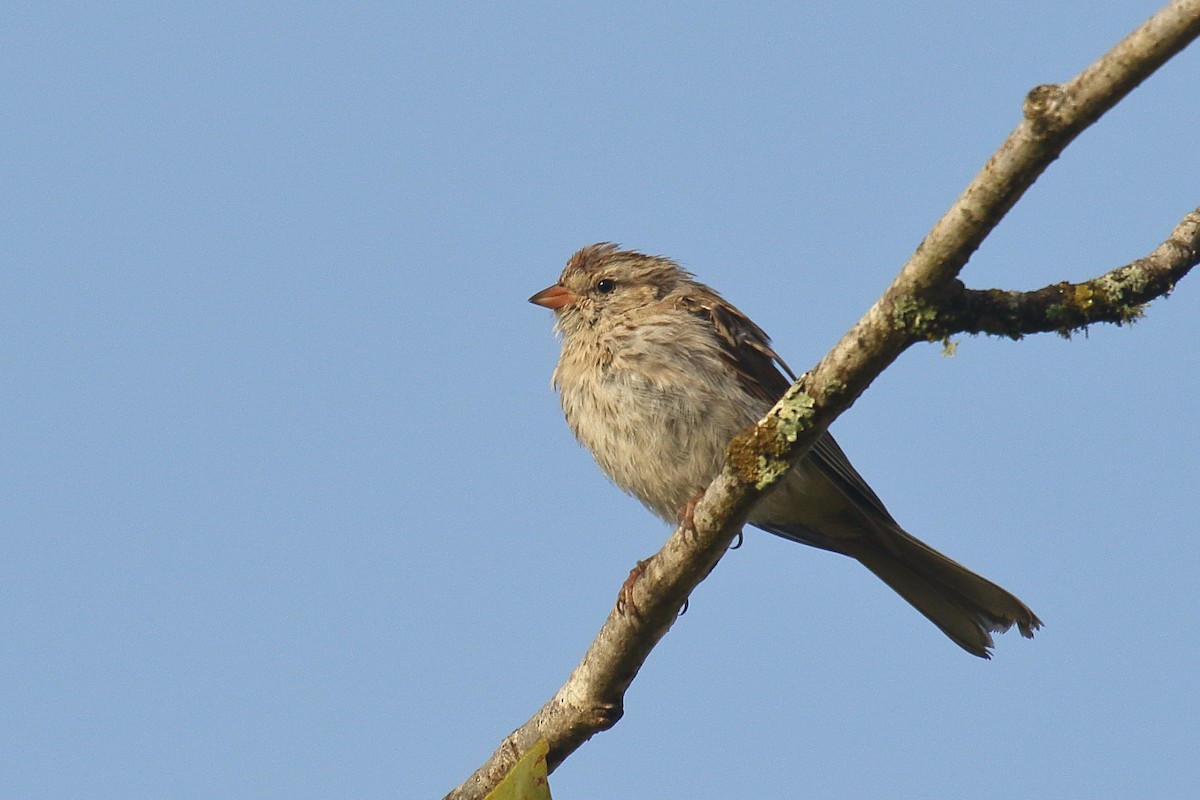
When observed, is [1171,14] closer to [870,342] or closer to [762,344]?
[870,342]

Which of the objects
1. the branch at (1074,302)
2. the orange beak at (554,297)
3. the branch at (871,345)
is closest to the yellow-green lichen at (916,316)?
the branch at (871,345)

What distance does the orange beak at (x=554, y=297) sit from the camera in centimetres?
779

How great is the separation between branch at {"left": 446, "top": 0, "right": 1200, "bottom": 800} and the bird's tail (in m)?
2.12

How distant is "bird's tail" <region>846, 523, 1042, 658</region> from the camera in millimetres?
6551

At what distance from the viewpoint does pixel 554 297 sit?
7891 millimetres

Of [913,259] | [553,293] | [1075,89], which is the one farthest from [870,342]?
[553,293]

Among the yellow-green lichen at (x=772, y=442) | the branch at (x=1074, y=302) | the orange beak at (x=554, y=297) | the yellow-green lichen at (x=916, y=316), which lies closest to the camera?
the yellow-green lichen at (x=916, y=316)

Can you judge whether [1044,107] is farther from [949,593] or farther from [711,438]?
[949,593]

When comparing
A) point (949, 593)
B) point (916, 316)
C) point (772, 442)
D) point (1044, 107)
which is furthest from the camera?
point (949, 593)

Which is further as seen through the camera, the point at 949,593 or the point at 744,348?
the point at 744,348

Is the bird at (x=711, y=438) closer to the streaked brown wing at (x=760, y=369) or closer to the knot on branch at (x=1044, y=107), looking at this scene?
the streaked brown wing at (x=760, y=369)

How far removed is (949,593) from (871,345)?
10.6 ft

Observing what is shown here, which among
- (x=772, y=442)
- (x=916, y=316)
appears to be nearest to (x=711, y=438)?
(x=772, y=442)

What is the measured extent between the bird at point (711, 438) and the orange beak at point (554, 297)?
35 cm
